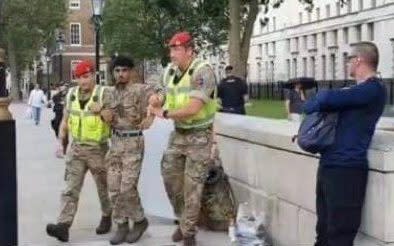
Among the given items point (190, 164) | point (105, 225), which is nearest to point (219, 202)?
point (190, 164)

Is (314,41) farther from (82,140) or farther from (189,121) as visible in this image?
(189,121)

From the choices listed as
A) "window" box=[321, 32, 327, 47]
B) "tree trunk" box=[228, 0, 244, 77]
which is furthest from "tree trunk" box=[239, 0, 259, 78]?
"window" box=[321, 32, 327, 47]

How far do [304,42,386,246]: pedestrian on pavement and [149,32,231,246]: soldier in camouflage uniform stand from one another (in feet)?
6.29

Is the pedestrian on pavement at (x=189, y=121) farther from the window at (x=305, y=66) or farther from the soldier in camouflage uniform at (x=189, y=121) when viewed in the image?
the window at (x=305, y=66)

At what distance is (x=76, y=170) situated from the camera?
8.56 m

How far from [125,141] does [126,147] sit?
0.20 ft

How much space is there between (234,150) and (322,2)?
81.0m

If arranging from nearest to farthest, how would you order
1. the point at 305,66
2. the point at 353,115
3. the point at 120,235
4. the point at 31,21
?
the point at 353,115, the point at 120,235, the point at 31,21, the point at 305,66

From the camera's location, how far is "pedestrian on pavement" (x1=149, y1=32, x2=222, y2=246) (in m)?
7.53

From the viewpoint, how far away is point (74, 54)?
11006cm

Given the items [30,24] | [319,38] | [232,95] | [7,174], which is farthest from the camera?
[319,38]

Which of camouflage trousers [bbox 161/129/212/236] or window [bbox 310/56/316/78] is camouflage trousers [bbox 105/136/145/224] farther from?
window [bbox 310/56/316/78]

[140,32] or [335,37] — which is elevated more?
[335,37]

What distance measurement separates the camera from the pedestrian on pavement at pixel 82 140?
27.8 feet
